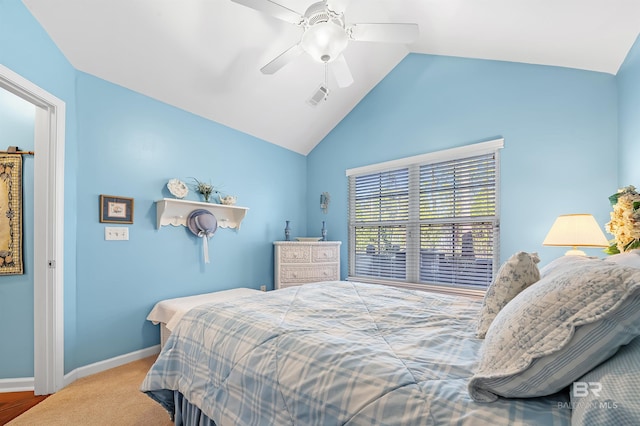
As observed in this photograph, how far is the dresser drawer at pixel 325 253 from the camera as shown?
380 centimetres

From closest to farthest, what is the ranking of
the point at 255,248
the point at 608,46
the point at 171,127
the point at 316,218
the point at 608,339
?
the point at 608,339, the point at 608,46, the point at 171,127, the point at 255,248, the point at 316,218

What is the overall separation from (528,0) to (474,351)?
2.28 meters

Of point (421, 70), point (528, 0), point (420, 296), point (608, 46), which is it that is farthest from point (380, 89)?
point (420, 296)

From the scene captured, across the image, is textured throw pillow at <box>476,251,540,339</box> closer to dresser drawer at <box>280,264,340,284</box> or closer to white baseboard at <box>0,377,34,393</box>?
dresser drawer at <box>280,264,340,284</box>

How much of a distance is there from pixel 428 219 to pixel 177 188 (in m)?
2.78

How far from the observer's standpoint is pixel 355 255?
4047 mm

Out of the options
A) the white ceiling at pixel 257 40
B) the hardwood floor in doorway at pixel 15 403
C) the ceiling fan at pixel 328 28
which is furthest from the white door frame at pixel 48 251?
the ceiling fan at pixel 328 28

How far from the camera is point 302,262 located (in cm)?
375

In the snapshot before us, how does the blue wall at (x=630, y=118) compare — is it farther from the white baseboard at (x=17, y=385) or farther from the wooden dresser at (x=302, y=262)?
the white baseboard at (x=17, y=385)

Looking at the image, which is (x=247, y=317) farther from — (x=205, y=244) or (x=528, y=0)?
(x=528, y=0)

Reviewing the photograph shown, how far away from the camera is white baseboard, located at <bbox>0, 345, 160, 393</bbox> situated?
7.06ft

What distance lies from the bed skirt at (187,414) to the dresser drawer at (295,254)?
7.22 ft

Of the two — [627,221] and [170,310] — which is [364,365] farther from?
[170,310]

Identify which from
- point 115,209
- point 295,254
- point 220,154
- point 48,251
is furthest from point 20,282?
point 295,254
